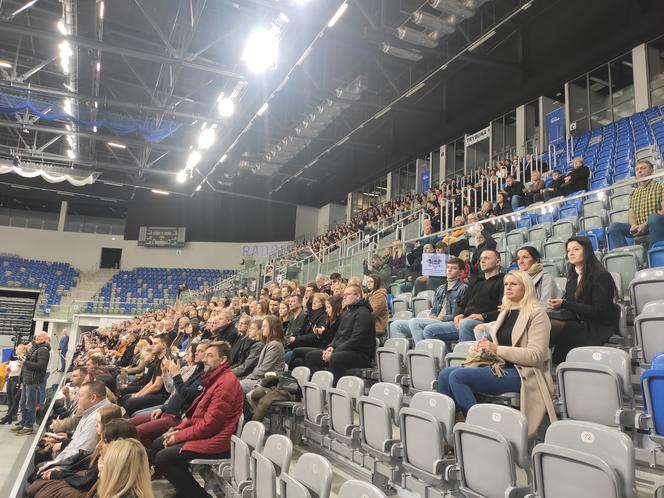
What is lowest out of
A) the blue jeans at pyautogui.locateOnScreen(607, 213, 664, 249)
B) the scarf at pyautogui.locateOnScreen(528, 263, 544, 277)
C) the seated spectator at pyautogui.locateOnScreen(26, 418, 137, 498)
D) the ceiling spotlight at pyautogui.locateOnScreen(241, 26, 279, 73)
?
the seated spectator at pyautogui.locateOnScreen(26, 418, 137, 498)

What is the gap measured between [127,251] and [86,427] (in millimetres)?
21818

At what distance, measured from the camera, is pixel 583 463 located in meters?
1.62

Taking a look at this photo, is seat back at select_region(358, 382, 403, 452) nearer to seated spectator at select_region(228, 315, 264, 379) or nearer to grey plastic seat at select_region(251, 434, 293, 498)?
grey plastic seat at select_region(251, 434, 293, 498)

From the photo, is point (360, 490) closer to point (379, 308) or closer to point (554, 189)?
point (379, 308)

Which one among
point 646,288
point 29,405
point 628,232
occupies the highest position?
point 628,232

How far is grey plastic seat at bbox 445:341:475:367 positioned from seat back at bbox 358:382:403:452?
0.44 metres

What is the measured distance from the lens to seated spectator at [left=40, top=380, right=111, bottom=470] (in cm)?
314

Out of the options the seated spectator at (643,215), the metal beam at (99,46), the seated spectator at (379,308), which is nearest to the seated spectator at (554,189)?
the seated spectator at (643,215)

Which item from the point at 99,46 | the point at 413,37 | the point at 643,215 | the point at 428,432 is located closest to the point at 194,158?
the point at 99,46

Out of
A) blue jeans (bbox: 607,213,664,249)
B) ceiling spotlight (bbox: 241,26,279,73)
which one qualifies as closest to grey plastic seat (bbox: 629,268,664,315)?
blue jeans (bbox: 607,213,664,249)

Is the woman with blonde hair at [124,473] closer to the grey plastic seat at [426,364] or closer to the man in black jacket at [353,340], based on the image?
the grey plastic seat at [426,364]

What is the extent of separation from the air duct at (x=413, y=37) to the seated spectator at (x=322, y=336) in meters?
6.29

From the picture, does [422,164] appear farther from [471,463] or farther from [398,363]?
[471,463]

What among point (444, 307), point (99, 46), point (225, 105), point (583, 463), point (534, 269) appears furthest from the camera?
point (225, 105)
